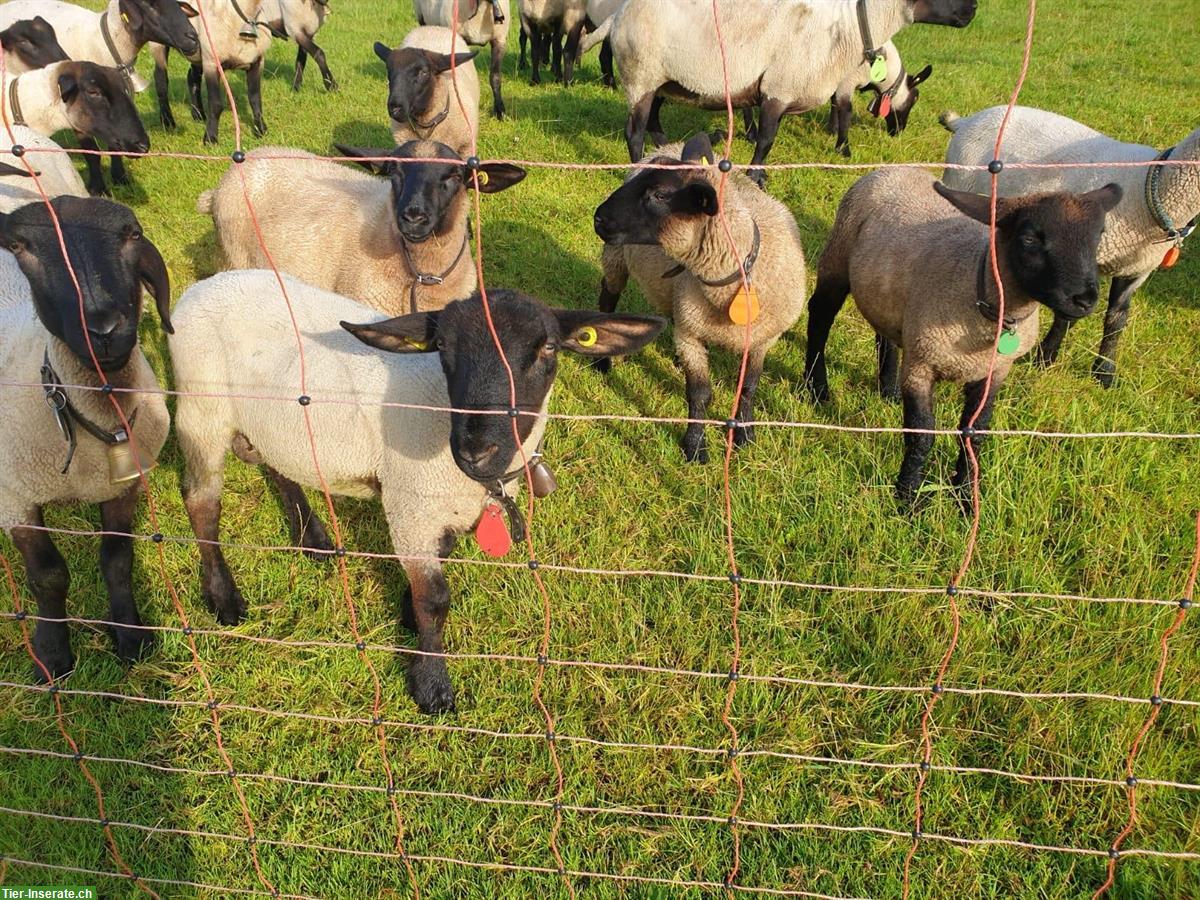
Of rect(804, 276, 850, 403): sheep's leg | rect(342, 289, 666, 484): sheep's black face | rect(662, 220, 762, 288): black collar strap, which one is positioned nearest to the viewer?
rect(342, 289, 666, 484): sheep's black face

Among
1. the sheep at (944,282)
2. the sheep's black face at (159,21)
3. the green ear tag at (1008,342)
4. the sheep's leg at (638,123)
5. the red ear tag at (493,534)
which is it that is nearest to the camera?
the red ear tag at (493,534)

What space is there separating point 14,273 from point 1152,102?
11.1 m

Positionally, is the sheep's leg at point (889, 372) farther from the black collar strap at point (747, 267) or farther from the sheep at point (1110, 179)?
the black collar strap at point (747, 267)

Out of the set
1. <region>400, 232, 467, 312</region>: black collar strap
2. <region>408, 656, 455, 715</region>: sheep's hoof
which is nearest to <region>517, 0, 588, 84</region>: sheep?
<region>400, 232, 467, 312</region>: black collar strap

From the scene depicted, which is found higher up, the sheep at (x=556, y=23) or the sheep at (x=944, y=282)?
the sheep at (x=556, y=23)

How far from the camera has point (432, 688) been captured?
119 inches

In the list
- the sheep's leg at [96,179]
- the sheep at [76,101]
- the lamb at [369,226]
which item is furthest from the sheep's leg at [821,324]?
the sheep's leg at [96,179]

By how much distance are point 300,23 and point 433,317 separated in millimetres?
10334

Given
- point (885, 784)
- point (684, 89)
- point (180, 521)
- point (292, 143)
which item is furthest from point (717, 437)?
point (292, 143)

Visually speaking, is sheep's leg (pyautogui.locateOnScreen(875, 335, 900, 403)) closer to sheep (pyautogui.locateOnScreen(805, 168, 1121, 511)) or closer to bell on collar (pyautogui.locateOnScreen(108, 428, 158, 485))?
sheep (pyautogui.locateOnScreen(805, 168, 1121, 511))

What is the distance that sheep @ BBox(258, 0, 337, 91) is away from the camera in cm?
1095

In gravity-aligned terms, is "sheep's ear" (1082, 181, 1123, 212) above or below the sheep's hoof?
above

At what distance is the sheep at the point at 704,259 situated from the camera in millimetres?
3793

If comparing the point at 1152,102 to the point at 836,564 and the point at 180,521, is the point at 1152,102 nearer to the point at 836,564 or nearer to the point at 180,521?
the point at 836,564
